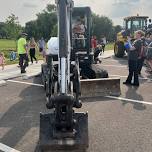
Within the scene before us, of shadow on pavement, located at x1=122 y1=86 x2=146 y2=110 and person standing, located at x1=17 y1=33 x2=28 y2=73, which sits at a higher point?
person standing, located at x1=17 y1=33 x2=28 y2=73

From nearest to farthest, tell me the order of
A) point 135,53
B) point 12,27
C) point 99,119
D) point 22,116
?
point 99,119
point 22,116
point 135,53
point 12,27

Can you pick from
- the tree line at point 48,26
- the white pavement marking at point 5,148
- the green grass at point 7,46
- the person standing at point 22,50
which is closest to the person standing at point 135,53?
the person standing at point 22,50

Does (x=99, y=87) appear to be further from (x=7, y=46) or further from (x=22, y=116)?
(x=7, y=46)

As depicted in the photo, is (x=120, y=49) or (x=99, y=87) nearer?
A: (x=99, y=87)

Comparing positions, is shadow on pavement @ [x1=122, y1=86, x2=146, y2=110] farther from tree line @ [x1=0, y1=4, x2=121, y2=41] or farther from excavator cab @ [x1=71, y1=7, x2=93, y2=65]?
tree line @ [x1=0, y1=4, x2=121, y2=41]

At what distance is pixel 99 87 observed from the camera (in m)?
10.9

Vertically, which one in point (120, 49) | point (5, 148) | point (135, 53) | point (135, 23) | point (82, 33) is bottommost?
point (5, 148)

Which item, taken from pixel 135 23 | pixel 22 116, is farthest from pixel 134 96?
pixel 135 23

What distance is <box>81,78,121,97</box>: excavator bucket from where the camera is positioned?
10742 mm

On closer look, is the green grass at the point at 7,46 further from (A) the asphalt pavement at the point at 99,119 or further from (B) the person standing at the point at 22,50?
(A) the asphalt pavement at the point at 99,119

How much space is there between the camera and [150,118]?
8.42 m

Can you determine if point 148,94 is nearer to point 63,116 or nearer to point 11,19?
point 63,116

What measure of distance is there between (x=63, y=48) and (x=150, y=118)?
12.0 feet

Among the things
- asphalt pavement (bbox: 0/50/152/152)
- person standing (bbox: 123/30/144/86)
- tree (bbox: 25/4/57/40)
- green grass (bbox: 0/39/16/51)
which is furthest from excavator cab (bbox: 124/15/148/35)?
tree (bbox: 25/4/57/40)
